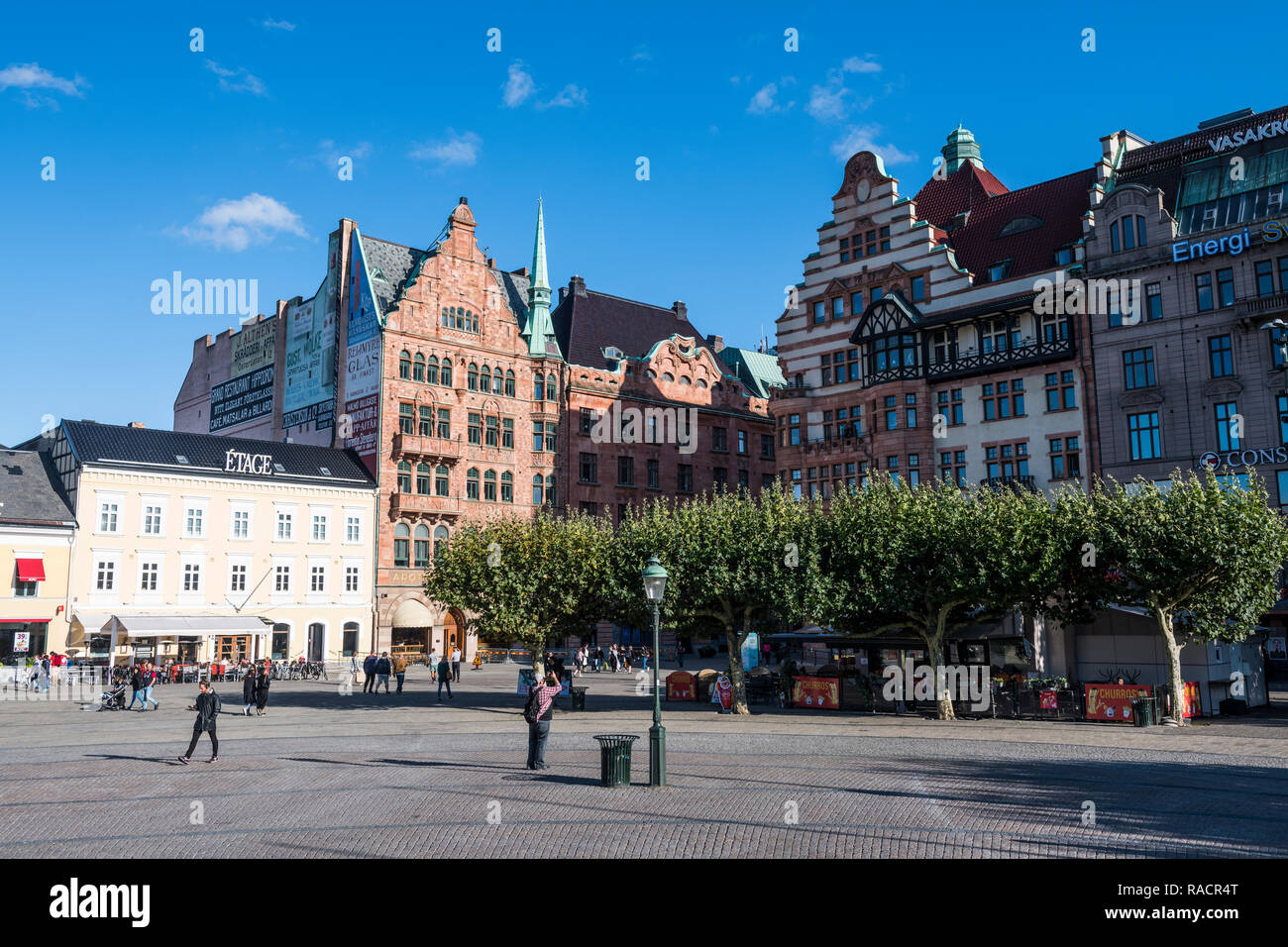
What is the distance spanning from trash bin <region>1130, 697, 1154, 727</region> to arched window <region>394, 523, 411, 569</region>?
40.7m

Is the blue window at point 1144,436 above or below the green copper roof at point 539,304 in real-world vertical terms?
below

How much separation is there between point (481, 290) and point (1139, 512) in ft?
142

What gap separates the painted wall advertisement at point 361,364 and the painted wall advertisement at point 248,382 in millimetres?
9491

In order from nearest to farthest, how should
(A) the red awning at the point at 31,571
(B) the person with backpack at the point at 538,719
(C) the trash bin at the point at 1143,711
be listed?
(B) the person with backpack at the point at 538,719 < (C) the trash bin at the point at 1143,711 < (A) the red awning at the point at 31,571

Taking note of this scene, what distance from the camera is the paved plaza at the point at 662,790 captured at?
44.7 feet

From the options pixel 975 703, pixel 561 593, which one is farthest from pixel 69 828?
pixel 975 703

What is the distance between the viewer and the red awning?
1766 inches

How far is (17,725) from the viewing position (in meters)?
29.0

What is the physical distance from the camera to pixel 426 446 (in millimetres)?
58125

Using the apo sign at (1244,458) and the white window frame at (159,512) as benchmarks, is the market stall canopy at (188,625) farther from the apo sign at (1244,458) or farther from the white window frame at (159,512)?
the apo sign at (1244,458)

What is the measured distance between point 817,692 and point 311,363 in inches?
1651

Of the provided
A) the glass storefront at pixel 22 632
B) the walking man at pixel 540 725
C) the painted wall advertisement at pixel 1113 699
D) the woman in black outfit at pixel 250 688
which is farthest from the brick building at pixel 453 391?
the painted wall advertisement at pixel 1113 699

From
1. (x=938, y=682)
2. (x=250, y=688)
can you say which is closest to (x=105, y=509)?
(x=250, y=688)
